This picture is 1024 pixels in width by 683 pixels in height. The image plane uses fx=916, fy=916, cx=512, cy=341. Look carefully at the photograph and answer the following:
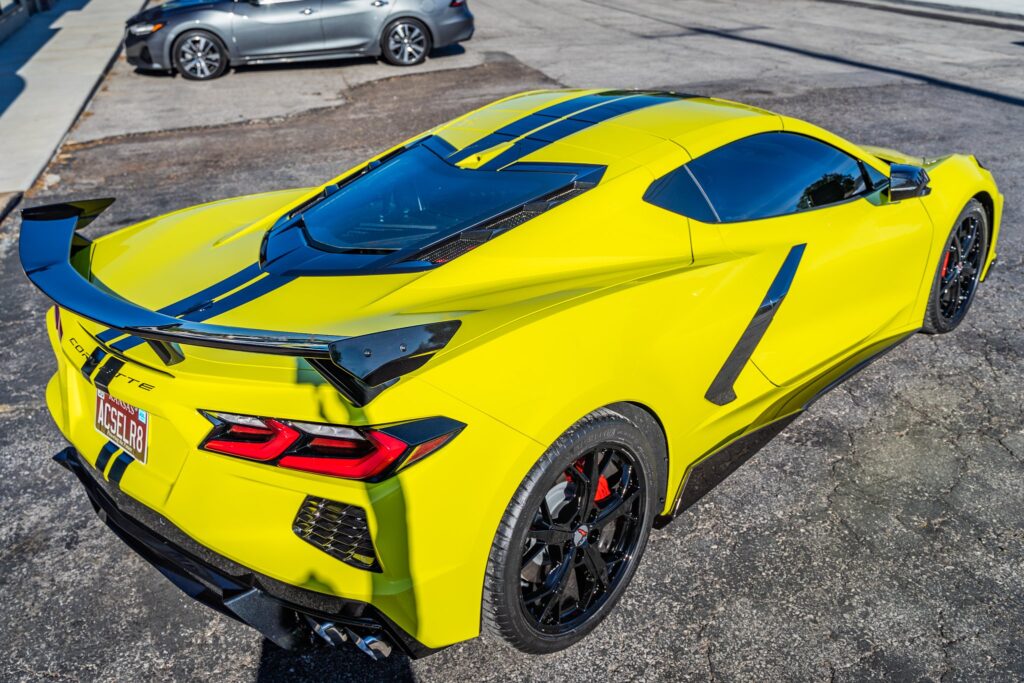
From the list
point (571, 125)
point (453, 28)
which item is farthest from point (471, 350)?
point (453, 28)

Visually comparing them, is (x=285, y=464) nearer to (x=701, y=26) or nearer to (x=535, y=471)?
(x=535, y=471)

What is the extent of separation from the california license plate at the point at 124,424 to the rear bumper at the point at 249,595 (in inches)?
6.9

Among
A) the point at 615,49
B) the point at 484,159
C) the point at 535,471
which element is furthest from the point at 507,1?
the point at 535,471

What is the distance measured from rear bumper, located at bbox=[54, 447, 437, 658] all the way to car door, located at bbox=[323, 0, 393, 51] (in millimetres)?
10882

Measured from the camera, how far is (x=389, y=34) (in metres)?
12.7

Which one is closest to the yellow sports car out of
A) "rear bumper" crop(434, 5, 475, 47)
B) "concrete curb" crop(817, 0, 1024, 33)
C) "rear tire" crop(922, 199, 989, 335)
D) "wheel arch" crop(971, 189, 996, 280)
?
"rear tire" crop(922, 199, 989, 335)

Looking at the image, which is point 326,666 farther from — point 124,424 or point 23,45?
point 23,45

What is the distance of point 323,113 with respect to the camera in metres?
10.3

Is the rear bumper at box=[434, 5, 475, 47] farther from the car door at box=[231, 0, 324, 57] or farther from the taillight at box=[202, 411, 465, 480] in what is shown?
the taillight at box=[202, 411, 465, 480]

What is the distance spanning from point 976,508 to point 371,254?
249 centimetres

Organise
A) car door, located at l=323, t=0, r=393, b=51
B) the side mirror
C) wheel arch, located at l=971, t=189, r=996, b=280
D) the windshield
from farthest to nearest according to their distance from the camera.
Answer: car door, located at l=323, t=0, r=393, b=51, wheel arch, located at l=971, t=189, r=996, b=280, the side mirror, the windshield

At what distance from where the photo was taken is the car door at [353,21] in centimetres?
1238

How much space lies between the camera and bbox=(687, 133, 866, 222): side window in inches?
132

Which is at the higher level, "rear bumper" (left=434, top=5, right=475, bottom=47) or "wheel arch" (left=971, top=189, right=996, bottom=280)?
"wheel arch" (left=971, top=189, right=996, bottom=280)
